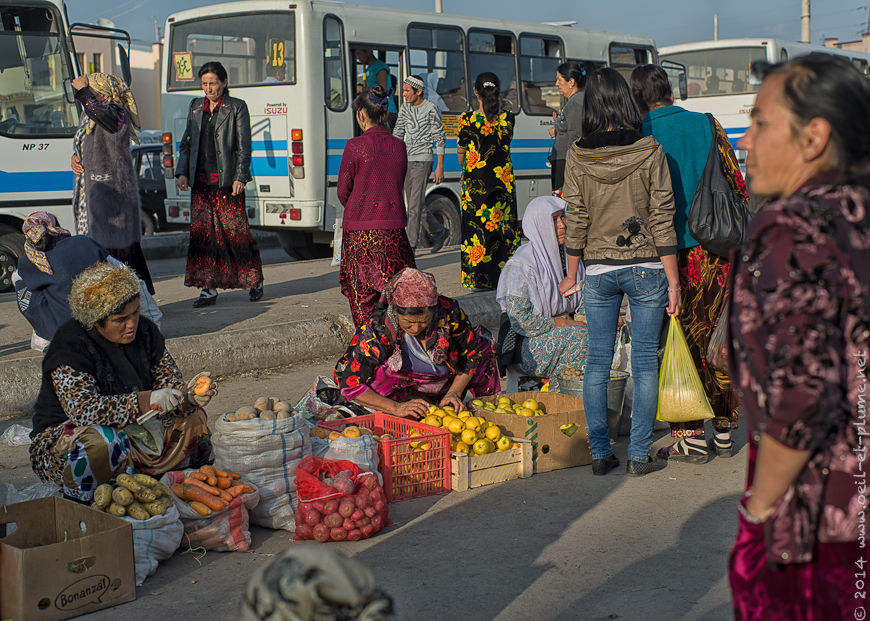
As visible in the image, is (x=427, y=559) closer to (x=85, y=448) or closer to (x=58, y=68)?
(x=85, y=448)

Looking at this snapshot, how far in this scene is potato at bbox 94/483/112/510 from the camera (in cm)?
421

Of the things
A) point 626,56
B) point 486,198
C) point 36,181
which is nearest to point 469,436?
point 486,198

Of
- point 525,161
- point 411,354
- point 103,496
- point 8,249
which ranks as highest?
point 525,161

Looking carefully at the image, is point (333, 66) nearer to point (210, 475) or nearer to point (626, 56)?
point (626, 56)

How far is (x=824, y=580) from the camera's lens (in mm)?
2113

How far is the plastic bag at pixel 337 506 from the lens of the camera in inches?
177

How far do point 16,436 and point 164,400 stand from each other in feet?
6.51

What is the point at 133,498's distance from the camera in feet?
14.0

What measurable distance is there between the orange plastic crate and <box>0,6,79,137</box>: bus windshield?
7.65m

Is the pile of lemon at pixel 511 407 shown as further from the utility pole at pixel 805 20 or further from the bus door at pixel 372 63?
the utility pole at pixel 805 20

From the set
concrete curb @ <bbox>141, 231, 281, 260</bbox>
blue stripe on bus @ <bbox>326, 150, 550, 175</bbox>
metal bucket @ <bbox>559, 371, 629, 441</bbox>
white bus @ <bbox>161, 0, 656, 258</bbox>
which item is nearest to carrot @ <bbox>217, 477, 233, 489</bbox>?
metal bucket @ <bbox>559, 371, 629, 441</bbox>

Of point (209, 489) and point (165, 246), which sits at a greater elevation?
point (165, 246)

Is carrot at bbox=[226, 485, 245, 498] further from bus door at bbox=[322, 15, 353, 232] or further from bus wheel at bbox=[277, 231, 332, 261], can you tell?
bus wheel at bbox=[277, 231, 332, 261]

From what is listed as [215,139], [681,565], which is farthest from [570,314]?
[215,139]
